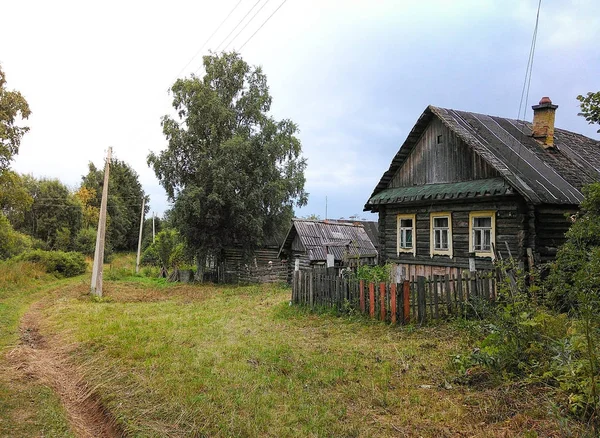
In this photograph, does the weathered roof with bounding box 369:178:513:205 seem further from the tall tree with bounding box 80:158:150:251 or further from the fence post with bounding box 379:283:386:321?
the tall tree with bounding box 80:158:150:251

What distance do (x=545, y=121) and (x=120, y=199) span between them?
51.4 meters

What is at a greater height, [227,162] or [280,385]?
[227,162]

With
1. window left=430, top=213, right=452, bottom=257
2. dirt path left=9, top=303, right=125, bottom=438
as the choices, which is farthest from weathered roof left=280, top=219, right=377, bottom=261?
dirt path left=9, top=303, right=125, bottom=438

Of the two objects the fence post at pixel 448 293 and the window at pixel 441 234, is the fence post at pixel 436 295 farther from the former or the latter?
the window at pixel 441 234

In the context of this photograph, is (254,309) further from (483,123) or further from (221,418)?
(483,123)

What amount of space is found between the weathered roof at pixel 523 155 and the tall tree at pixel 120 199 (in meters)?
42.9

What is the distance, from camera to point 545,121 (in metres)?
16.8

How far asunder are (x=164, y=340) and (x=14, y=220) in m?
43.6

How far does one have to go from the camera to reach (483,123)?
1706 centimetres

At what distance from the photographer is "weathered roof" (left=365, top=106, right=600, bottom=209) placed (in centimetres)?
A: 1306

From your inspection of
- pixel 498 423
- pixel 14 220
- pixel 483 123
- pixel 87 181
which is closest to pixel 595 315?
pixel 498 423

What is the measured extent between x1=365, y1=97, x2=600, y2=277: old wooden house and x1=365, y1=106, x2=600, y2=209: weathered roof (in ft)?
0.14

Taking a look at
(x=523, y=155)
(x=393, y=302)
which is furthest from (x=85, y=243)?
(x=523, y=155)

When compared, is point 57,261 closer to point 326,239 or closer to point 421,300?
point 326,239
